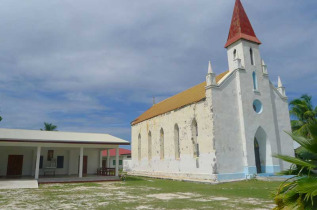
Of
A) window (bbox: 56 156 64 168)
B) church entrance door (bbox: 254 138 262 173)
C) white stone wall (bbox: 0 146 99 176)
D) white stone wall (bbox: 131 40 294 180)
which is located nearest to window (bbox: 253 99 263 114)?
white stone wall (bbox: 131 40 294 180)

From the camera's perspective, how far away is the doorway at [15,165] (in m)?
21.9

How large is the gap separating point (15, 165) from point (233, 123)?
19.5 meters

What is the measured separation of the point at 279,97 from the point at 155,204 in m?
19.0

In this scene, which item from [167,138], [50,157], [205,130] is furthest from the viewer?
[167,138]

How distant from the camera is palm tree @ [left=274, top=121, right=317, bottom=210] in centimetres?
383

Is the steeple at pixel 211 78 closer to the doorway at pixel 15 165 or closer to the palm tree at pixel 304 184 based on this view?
the palm tree at pixel 304 184

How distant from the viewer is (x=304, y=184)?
12.6 ft

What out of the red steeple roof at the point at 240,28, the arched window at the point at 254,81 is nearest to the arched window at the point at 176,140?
the arched window at the point at 254,81

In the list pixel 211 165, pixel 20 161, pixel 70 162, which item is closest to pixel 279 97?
pixel 211 165

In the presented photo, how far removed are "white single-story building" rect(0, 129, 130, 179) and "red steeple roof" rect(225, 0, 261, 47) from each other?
1363cm

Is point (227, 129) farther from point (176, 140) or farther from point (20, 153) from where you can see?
point (20, 153)

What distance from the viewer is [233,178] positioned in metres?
18.5

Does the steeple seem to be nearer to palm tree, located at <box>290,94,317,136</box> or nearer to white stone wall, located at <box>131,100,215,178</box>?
white stone wall, located at <box>131,100,215,178</box>

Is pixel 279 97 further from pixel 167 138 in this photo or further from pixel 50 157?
pixel 50 157
